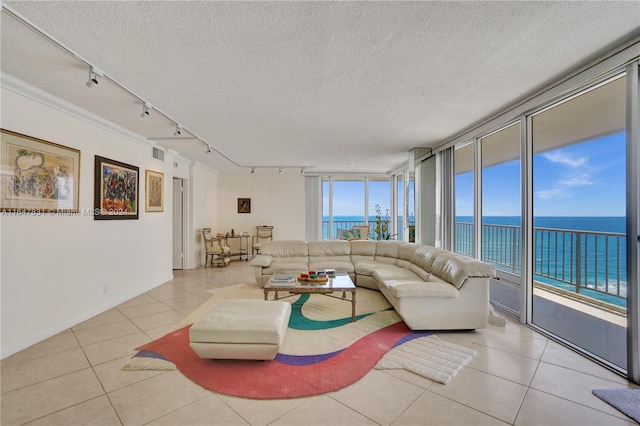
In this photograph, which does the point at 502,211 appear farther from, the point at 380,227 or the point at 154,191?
the point at 154,191

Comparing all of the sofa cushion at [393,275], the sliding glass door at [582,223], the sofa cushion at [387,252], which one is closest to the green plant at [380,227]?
the sofa cushion at [387,252]

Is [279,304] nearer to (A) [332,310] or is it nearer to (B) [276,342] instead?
(B) [276,342]

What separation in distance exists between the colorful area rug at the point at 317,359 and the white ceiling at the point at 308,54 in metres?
2.57

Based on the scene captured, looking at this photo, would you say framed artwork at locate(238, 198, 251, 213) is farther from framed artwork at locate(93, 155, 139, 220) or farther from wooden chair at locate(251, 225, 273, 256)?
framed artwork at locate(93, 155, 139, 220)

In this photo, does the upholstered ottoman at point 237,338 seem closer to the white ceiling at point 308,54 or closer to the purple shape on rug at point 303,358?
the purple shape on rug at point 303,358

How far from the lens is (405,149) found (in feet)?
17.8

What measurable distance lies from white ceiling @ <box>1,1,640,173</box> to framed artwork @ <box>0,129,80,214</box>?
1.98 ft

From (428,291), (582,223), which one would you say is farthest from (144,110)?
(582,223)

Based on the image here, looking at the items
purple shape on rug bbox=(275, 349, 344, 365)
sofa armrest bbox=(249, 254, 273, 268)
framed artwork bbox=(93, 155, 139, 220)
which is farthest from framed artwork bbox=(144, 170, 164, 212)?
purple shape on rug bbox=(275, 349, 344, 365)

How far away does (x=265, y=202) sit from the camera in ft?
27.2

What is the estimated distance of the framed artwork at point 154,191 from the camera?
4.66 metres

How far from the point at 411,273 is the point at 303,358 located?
2422 mm

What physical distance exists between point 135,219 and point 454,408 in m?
4.83

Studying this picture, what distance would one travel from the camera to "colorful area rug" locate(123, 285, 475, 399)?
2.04 metres
